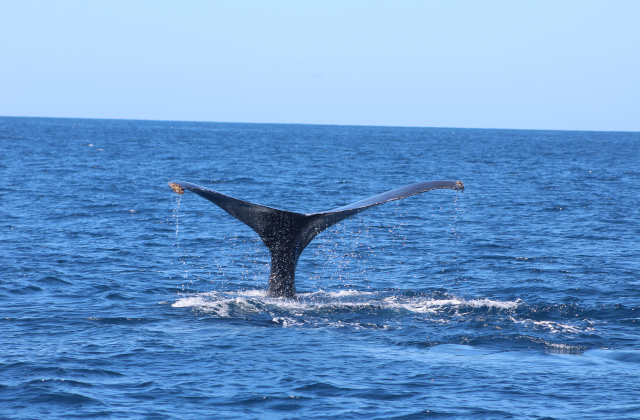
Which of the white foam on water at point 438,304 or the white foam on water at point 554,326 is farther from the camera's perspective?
the white foam on water at point 438,304

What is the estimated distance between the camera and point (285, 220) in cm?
1089

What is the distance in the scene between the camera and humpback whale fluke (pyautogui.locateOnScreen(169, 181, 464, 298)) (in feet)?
31.7

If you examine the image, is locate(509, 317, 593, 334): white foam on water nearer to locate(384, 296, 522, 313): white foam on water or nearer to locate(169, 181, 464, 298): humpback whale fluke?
locate(384, 296, 522, 313): white foam on water

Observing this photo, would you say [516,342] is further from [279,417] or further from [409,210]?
[409,210]

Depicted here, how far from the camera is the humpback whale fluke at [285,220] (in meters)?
9.66

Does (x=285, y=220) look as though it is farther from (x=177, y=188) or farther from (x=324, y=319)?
(x=177, y=188)

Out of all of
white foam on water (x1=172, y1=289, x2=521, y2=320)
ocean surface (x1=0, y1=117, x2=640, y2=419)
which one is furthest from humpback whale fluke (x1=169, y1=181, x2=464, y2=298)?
ocean surface (x1=0, y1=117, x2=640, y2=419)

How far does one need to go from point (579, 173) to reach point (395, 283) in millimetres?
43375

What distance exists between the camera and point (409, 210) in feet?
99.7

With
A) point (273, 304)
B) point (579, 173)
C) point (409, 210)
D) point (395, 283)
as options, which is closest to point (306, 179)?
point (409, 210)

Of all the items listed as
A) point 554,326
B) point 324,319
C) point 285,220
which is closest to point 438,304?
point 554,326

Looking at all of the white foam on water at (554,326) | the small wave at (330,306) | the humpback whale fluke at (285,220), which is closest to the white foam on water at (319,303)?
the small wave at (330,306)

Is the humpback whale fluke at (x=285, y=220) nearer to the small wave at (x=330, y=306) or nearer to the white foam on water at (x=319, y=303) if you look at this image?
the white foam on water at (x=319, y=303)

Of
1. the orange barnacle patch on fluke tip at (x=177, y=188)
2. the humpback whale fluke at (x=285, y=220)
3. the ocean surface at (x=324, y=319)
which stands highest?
the orange barnacle patch on fluke tip at (x=177, y=188)
